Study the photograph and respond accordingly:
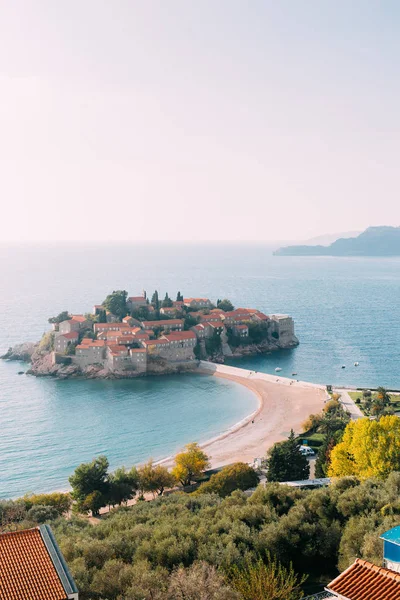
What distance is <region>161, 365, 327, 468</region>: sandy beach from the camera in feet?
134

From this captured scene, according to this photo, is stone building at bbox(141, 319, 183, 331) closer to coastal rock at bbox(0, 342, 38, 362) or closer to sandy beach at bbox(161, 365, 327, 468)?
sandy beach at bbox(161, 365, 327, 468)

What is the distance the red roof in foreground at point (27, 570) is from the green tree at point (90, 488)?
1925cm

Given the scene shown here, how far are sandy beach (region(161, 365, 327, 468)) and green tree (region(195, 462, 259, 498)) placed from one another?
6494 millimetres

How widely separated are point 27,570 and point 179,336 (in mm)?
57895

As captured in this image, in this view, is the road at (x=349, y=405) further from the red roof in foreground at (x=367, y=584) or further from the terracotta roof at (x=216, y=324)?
the red roof in foreground at (x=367, y=584)

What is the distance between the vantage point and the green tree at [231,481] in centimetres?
3058

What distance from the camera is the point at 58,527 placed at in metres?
22.0

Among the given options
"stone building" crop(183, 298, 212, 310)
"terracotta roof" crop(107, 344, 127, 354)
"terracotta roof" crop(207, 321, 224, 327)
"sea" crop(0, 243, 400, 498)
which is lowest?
"sea" crop(0, 243, 400, 498)

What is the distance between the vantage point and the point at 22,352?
241ft

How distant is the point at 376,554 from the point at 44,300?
121m

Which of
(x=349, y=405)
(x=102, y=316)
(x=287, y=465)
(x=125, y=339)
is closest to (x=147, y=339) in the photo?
(x=125, y=339)

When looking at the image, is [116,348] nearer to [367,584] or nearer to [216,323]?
[216,323]

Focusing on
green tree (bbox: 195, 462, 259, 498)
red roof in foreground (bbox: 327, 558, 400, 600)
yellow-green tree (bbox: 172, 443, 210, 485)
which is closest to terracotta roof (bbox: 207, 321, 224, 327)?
yellow-green tree (bbox: 172, 443, 210, 485)

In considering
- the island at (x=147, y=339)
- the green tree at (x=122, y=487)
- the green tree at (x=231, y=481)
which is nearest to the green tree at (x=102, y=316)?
the island at (x=147, y=339)
